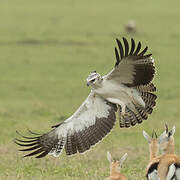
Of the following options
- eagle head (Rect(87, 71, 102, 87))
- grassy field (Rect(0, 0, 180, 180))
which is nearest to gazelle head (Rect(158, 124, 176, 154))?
grassy field (Rect(0, 0, 180, 180))

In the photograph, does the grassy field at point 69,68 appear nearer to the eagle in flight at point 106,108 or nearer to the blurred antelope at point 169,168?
the eagle in flight at point 106,108

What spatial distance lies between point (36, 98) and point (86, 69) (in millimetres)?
4449

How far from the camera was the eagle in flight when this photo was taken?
8428mm

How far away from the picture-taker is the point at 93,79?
8180 millimetres

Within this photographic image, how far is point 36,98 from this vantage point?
16.7 metres

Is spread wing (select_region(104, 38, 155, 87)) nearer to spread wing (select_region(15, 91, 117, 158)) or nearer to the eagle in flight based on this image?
the eagle in flight

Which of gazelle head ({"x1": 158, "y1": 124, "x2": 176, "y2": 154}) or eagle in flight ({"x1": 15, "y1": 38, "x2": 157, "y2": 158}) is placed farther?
eagle in flight ({"x1": 15, "y1": 38, "x2": 157, "y2": 158})

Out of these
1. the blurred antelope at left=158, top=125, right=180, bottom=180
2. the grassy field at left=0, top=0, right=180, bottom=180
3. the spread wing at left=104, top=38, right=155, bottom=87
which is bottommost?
the blurred antelope at left=158, top=125, right=180, bottom=180

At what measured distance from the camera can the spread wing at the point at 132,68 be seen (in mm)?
8188

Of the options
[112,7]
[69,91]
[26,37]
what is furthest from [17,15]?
[69,91]

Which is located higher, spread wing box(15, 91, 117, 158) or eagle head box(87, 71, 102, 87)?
eagle head box(87, 71, 102, 87)

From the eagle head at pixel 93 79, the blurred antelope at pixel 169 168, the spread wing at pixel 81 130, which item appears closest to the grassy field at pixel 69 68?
the spread wing at pixel 81 130

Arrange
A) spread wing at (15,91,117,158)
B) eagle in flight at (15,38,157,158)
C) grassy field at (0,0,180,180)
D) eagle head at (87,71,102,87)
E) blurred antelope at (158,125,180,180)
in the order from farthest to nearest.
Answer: grassy field at (0,0,180,180) < spread wing at (15,91,117,158) < eagle in flight at (15,38,157,158) < eagle head at (87,71,102,87) < blurred antelope at (158,125,180,180)

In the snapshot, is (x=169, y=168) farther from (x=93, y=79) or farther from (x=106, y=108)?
(x=106, y=108)
